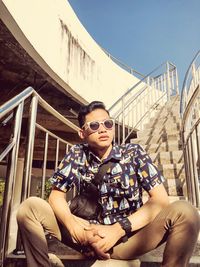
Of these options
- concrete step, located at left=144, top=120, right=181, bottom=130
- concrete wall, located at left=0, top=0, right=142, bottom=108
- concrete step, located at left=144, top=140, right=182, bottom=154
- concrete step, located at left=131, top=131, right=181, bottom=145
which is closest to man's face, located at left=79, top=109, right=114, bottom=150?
concrete wall, located at left=0, top=0, right=142, bottom=108

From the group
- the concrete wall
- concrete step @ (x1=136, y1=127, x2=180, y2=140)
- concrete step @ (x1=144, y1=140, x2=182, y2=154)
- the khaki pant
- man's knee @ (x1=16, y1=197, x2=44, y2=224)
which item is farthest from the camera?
concrete step @ (x1=136, y1=127, x2=180, y2=140)

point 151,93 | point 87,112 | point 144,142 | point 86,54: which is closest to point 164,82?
point 151,93

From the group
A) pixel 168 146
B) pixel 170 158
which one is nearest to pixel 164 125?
pixel 168 146

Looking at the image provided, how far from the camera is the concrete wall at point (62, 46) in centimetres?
389

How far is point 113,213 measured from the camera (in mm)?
1269

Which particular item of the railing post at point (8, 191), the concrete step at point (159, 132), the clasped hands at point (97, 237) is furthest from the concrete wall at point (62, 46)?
the clasped hands at point (97, 237)

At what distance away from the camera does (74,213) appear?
4.44 ft

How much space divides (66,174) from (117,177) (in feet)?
0.92

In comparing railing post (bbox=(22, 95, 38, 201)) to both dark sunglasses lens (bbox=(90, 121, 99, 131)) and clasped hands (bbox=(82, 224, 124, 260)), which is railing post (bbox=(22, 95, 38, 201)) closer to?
dark sunglasses lens (bbox=(90, 121, 99, 131))

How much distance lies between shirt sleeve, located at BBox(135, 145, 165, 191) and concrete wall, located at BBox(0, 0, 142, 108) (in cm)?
313

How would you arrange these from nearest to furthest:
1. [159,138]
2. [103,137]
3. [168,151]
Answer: [103,137] → [168,151] → [159,138]

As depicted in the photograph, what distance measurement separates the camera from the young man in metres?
1.08

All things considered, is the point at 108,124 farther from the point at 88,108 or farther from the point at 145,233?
the point at 145,233

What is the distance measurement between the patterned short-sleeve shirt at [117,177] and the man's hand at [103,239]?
0.39 ft
